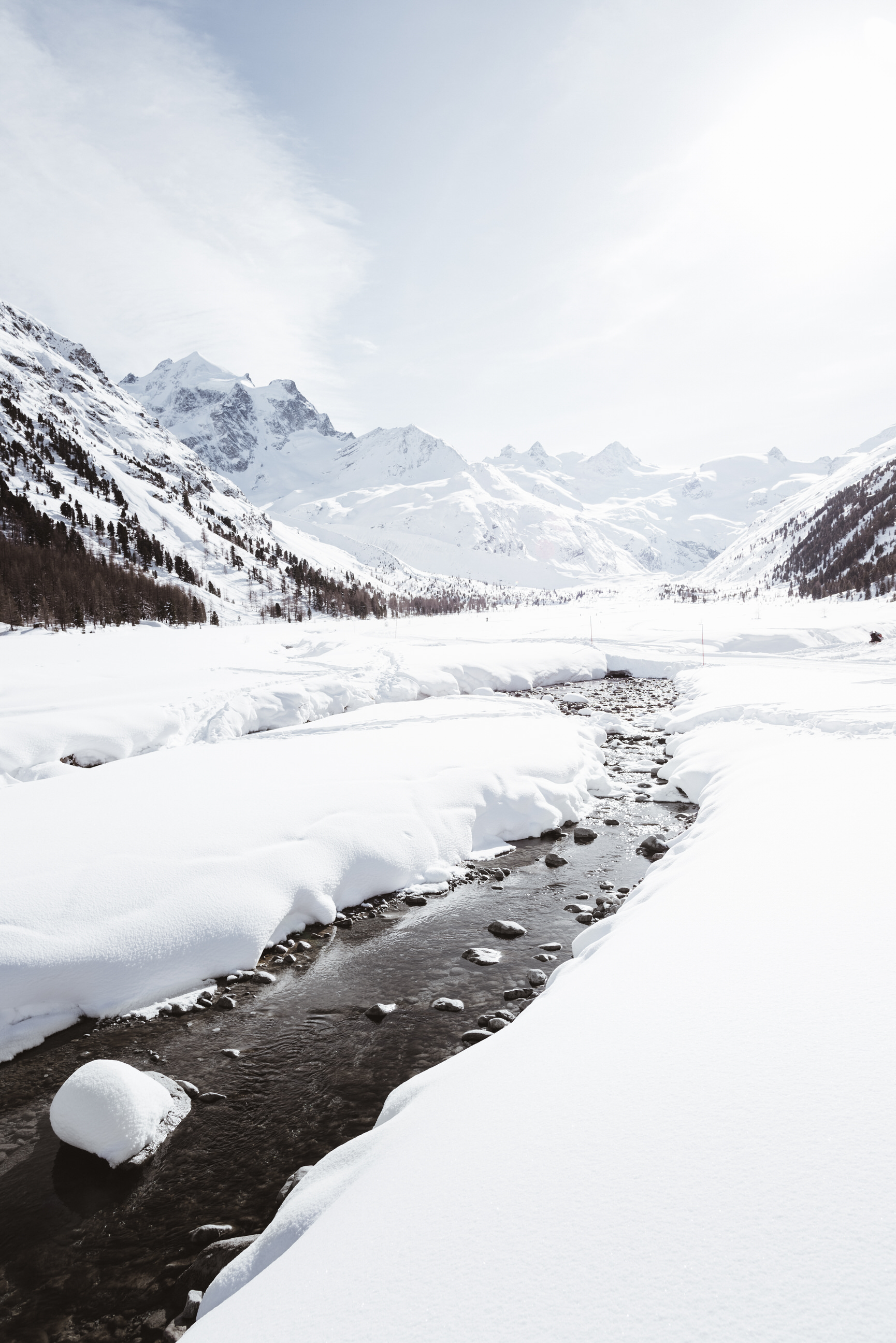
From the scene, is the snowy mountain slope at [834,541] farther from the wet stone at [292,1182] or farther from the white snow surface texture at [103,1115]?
the white snow surface texture at [103,1115]

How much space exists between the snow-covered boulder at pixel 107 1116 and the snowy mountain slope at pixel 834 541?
106m

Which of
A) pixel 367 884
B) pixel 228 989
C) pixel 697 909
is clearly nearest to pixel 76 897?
pixel 228 989

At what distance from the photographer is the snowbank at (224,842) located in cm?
685

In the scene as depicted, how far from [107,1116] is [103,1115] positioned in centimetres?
4

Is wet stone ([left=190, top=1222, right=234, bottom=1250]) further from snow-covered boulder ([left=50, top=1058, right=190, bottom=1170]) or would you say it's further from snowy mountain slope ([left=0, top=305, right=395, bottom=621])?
snowy mountain slope ([left=0, top=305, right=395, bottom=621])

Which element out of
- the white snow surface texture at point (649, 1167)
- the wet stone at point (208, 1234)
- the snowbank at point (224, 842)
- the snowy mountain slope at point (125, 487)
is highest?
the snowy mountain slope at point (125, 487)

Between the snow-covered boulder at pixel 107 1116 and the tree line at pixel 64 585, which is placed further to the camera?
the tree line at pixel 64 585

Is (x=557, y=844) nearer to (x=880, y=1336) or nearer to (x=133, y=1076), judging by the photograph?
(x=133, y=1076)

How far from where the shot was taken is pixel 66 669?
25062 millimetres

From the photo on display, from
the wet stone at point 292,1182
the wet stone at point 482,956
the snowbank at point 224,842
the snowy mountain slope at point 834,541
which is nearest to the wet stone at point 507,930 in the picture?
the wet stone at point 482,956

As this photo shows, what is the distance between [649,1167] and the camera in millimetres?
2361

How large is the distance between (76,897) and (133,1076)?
2746mm

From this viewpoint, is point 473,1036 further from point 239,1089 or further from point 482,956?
point 239,1089

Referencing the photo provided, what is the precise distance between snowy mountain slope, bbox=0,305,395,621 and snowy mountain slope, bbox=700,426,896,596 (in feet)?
351
